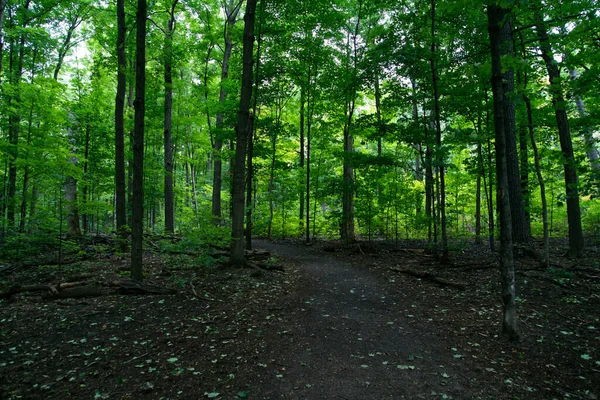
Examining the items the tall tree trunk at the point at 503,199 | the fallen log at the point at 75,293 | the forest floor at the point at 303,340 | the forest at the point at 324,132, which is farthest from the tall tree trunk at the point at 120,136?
the tall tree trunk at the point at 503,199

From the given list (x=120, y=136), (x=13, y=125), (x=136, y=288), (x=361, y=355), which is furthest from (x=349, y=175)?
(x=13, y=125)

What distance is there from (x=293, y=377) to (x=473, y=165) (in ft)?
35.5

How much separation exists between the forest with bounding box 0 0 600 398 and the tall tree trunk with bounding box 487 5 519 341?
0.02m

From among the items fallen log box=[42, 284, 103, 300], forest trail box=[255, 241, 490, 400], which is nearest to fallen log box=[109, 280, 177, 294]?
fallen log box=[42, 284, 103, 300]

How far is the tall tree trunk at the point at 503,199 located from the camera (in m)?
4.09

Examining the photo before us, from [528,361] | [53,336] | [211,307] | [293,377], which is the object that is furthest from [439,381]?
[53,336]

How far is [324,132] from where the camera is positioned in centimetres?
1686

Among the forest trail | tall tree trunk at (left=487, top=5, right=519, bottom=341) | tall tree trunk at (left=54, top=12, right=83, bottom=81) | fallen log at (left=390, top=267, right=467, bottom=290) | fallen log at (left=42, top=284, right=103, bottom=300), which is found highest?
tall tree trunk at (left=54, top=12, right=83, bottom=81)

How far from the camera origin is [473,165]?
439 inches

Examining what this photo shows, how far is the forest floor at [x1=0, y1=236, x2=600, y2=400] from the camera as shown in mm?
3158

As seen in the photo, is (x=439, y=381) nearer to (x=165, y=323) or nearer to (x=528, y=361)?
(x=528, y=361)

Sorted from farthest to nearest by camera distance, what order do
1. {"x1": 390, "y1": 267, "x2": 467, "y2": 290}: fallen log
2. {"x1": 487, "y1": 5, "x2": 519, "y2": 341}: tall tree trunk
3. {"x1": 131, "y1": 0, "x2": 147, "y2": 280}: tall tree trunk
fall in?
{"x1": 390, "y1": 267, "x2": 467, "y2": 290}: fallen log
{"x1": 131, "y1": 0, "x2": 147, "y2": 280}: tall tree trunk
{"x1": 487, "y1": 5, "x2": 519, "y2": 341}: tall tree trunk

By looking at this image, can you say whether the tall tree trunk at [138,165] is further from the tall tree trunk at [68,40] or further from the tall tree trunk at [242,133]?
the tall tree trunk at [68,40]

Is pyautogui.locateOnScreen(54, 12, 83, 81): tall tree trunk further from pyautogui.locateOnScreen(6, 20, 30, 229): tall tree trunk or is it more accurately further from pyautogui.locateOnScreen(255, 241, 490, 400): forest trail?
pyautogui.locateOnScreen(255, 241, 490, 400): forest trail
